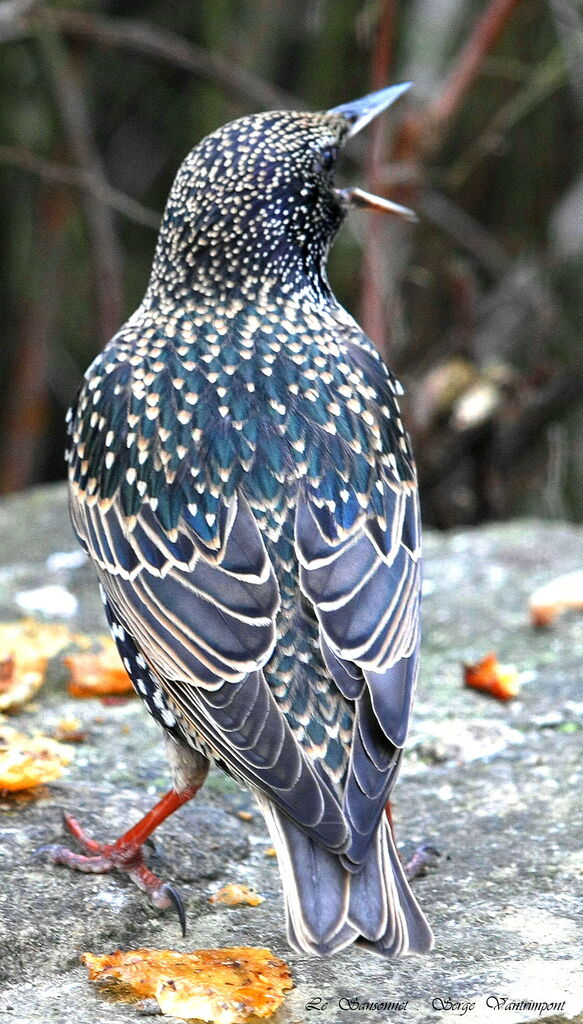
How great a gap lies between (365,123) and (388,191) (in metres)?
2.16

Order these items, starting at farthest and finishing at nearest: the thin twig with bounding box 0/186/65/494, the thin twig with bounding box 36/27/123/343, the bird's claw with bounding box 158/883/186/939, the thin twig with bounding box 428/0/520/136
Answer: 1. the thin twig with bounding box 0/186/65/494
2. the thin twig with bounding box 36/27/123/343
3. the thin twig with bounding box 428/0/520/136
4. the bird's claw with bounding box 158/883/186/939

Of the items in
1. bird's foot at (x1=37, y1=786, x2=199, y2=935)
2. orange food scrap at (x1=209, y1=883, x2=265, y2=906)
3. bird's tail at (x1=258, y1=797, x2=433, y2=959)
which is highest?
bird's tail at (x1=258, y1=797, x2=433, y2=959)

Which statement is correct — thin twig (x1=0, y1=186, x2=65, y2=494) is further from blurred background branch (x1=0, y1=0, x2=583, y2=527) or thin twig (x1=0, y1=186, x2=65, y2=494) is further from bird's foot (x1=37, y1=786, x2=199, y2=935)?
bird's foot (x1=37, y1=786, x2=199, y2=935)

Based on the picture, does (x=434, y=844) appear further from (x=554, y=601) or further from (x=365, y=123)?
(x=365, y=123)

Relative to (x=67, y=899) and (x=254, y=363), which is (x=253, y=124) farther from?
(x=67, y=899)

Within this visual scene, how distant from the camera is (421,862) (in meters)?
3.03

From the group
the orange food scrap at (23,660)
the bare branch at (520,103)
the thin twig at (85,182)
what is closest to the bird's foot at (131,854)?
the orange food scrap at (23,660)

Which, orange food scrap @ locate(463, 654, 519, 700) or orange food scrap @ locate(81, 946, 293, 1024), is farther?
orange food scrap @ locate(463, 654, 519, 700)

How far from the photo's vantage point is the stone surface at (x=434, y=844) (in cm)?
254

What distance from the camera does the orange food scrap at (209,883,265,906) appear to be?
116 inches

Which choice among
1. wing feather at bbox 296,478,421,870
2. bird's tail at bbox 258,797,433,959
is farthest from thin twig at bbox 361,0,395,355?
bird's tail at bbox 258,797,433,959

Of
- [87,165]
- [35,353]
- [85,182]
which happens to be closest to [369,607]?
[85,182]

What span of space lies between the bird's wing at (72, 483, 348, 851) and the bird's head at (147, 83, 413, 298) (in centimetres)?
72

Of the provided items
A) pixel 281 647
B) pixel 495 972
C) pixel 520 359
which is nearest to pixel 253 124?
pixel 281 647
